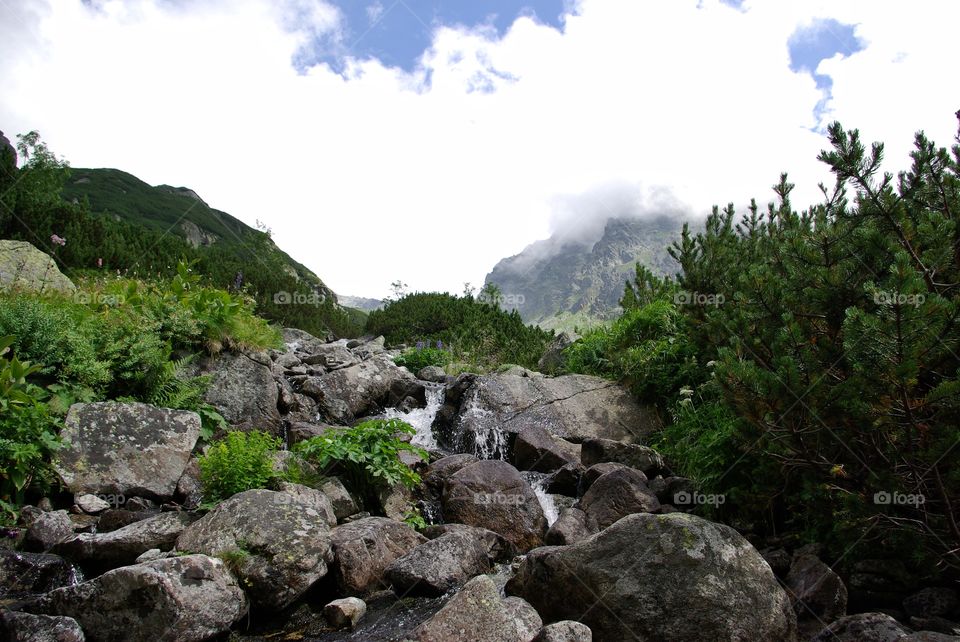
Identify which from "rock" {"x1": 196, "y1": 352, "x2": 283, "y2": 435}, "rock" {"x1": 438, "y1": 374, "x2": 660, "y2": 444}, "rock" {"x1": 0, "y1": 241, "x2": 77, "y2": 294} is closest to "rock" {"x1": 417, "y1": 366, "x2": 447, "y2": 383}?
"rock" {"x1": 438, "y1": 374, "x2": 660, "y2": 444}

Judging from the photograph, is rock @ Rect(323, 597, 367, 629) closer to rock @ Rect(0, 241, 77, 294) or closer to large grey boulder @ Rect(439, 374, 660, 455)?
large grey boulder @ Rect(439, 374, 660, 455)

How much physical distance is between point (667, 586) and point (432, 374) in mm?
10655

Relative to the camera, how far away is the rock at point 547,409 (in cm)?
1033

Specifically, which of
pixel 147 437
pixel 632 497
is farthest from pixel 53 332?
pixel 632 497

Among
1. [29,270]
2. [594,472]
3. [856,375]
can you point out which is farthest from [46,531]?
[29,270]

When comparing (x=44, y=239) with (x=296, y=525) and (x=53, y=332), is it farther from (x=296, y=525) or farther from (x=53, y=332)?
(x=296, y=525)

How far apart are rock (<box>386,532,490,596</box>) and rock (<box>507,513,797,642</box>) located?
989 millimetres

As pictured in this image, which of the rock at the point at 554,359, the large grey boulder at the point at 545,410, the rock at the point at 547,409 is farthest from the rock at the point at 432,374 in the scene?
the rock at the point at 554,359

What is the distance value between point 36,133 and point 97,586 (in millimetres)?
36840

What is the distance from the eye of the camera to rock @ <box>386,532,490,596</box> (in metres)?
5.04

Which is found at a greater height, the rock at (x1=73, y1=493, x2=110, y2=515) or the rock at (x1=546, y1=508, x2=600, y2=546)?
the rock at (x1=73, y1=493, x2=110, y2=515)

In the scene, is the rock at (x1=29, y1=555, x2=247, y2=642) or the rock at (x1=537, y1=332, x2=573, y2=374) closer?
the rock at (x1=29, y1=555, x2=247, y2=642)

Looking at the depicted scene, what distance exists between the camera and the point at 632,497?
21.4ft

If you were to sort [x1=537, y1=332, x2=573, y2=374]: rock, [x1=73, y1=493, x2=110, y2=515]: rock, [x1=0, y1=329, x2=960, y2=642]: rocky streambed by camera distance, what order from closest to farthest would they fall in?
[x1=0, y1=329, x2=960, y2=642]: rocky streambed, [x1=73, y1=493, x2=110, y2=515]: rock, [x1=537, y1=332, x2=573, y2=374]: rock
